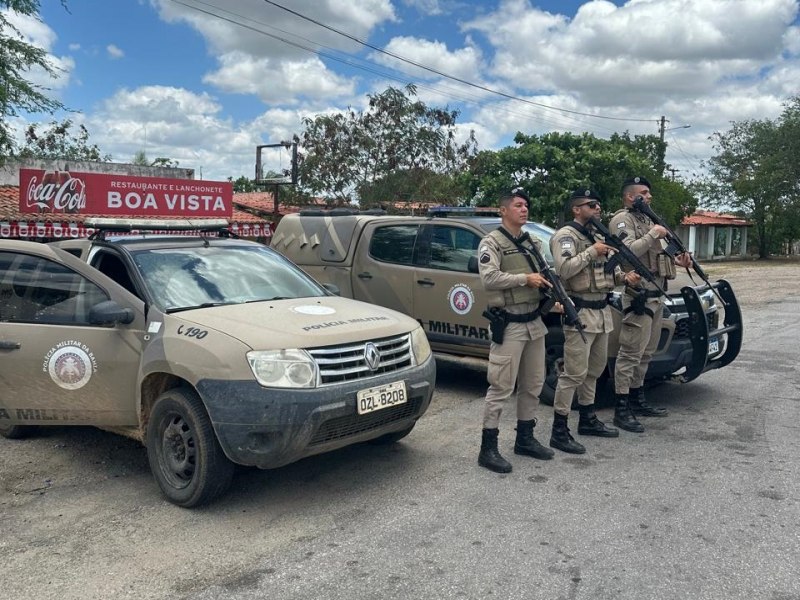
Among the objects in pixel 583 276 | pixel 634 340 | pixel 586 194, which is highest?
pixel 586 194

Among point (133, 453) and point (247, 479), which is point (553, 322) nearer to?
point (247, 479)

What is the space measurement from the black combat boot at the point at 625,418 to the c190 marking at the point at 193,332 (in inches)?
132

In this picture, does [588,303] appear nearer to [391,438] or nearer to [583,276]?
[583,276]

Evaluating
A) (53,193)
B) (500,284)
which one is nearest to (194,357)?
(500,284)

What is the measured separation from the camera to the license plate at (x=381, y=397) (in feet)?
13.3

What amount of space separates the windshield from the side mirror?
0.65 ft

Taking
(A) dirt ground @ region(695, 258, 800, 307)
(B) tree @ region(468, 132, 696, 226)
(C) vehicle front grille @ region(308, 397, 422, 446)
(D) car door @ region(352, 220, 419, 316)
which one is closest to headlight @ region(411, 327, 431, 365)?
(C) vehicle front grille @ region(308, 397, 422, 446)

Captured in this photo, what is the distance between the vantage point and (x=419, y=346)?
4.66m

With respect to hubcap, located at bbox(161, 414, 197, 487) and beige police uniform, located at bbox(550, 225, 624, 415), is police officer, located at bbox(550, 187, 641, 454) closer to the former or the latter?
beige police uniform, located at bbox(550, 225, 624, 415)

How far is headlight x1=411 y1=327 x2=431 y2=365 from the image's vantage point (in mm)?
4590

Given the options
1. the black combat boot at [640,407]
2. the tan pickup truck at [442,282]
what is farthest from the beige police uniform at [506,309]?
the black combat boot at [640,407]

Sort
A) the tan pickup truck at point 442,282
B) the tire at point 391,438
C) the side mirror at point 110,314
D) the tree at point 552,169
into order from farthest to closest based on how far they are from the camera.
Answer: the tree at point 552,169, the tan pickup truck at point 442,282, the tire at point 391,438, the side mirror at point 110,314

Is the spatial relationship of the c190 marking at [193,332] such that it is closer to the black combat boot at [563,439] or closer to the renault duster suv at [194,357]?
the renault duster suv at [194,357]

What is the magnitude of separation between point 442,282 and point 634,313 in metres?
1.98
